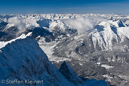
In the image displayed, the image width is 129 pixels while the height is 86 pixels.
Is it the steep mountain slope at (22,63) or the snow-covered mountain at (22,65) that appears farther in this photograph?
the steep mountain slope at (22,63)

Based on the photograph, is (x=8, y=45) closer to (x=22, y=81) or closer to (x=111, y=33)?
(x=22, y=81)

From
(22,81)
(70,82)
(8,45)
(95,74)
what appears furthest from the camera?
(95,74)

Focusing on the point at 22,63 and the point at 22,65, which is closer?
the point at 22,65

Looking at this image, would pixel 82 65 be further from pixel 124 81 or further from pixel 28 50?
pixel 28 50

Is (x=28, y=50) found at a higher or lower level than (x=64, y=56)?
higher

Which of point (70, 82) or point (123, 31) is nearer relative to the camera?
point (70, 82)

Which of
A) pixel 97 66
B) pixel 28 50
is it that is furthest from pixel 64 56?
pixel 28 50

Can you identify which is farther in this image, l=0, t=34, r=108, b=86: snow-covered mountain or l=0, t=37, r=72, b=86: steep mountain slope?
l=0, t=37, r=72, b=86: steep mountain slope

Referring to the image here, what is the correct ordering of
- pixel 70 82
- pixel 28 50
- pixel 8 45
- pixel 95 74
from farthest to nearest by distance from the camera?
pixel 95 74 → pixel 70 82 → pixel 28 50 → pixel 8 45

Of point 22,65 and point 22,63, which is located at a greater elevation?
point 22,63

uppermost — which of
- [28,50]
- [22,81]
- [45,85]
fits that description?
[28,50]
